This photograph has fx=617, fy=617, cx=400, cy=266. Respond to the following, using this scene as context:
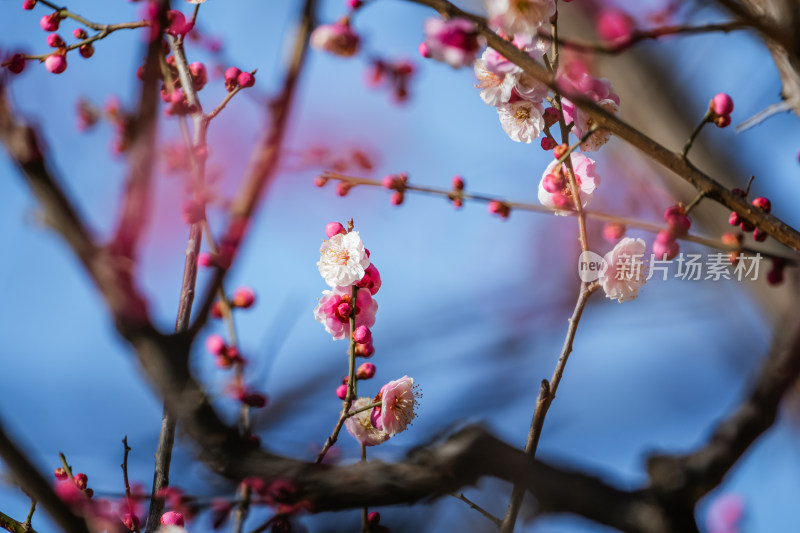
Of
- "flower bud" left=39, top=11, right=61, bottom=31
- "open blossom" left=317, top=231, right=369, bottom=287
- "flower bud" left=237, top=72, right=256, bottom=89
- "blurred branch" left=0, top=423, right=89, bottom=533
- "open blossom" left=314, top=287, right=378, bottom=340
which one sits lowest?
"blurred branch" left=0, top=423, right=89, bottom=533

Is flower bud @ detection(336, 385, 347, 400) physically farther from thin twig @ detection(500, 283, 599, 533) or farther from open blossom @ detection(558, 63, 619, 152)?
open blossom @ detection(558, 63, 619, 152)

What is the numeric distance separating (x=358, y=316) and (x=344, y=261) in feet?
0.38

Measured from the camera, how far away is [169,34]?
48.4 inches

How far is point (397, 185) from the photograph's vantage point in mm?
1162

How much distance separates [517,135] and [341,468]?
0.81 metres

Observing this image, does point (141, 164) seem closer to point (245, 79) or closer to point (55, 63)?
point (245, 79)

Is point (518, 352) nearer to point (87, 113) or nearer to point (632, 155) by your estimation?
point (632, 155)

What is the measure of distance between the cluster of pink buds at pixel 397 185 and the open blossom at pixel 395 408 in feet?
1.17

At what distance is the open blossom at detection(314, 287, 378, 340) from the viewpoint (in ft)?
4.05

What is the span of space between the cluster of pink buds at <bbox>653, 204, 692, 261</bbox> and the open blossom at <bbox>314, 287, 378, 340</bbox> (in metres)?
0.55

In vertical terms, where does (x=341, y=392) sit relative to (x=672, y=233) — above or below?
below

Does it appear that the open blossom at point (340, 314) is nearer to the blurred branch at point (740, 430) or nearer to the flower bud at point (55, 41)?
the blurred branch at point (740, 430)

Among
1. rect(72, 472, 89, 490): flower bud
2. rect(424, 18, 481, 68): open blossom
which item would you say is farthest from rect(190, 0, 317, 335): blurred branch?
rect(72, 472, 89, 490): flower bud

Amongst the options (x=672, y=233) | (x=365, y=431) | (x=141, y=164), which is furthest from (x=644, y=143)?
(x=365, y=431)
